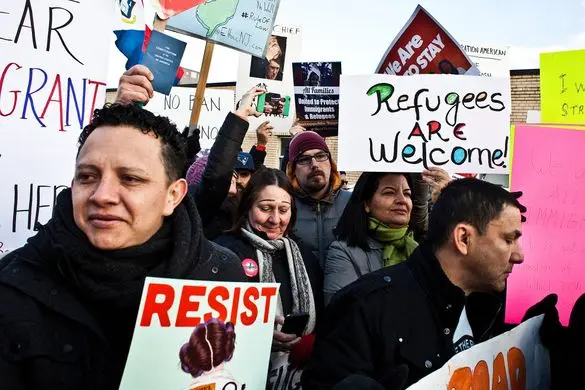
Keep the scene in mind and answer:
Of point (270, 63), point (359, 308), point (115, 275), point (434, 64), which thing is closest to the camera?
point (115, 275)

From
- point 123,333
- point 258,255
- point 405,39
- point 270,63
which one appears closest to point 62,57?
point 258,255

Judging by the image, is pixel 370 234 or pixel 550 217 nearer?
pixel 550 217

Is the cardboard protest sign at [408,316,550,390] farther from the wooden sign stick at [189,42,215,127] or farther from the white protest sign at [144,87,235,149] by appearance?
the white protest sign at [144,87,235,149]

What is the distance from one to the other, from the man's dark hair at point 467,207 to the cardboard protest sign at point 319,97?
2.31 meters

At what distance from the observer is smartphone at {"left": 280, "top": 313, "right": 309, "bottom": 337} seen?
84.7 inches

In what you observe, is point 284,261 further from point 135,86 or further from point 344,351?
point 135,86

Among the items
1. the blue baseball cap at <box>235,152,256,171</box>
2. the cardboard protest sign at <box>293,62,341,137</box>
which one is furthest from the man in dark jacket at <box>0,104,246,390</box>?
the cardboard protest sign at <box>293,62,341,137</box>

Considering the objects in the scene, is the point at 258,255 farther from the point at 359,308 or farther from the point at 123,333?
the point at 123,333

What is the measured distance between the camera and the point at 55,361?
131 centimetres

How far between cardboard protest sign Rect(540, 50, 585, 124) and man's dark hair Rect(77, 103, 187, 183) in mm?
1878

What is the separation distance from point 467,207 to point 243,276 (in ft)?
2.65

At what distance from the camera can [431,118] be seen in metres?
3.12

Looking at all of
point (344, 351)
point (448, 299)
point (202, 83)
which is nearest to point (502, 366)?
point (448, 299)

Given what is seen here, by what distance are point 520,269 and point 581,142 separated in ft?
1.96
